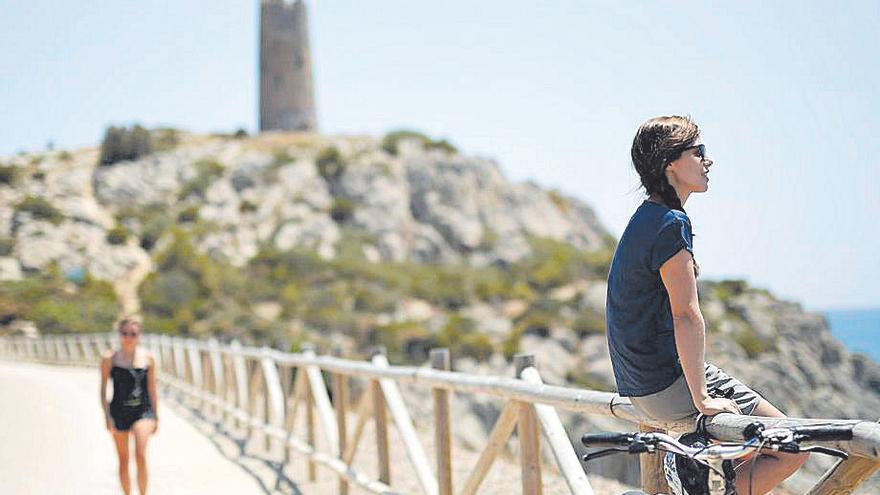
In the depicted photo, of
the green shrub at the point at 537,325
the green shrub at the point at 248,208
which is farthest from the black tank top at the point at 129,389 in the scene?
the green shrub at the point at 248,208

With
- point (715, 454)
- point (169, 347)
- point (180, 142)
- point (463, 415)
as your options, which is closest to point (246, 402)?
point (169, 347)

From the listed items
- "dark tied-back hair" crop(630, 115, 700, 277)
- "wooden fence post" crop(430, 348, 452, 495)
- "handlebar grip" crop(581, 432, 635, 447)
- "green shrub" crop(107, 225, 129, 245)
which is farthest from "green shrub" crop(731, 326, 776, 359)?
"handlebar grip" crop(581, 432, 635, 447)

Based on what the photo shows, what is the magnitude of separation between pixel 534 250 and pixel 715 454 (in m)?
53.3

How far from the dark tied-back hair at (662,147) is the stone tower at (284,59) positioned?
61675 millimetres

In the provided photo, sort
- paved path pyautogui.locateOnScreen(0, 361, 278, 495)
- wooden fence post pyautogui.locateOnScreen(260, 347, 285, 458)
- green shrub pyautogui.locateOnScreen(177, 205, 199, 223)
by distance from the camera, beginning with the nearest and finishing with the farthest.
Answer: paved path pyautogui.locateOnScreen(0, 361, 278, 495)
wooden fence post pyautogui.locateOnScreen(260, 347, 285, 458)
green shrub pyautogui.locateOnScreen(177, 205, 199, 223)

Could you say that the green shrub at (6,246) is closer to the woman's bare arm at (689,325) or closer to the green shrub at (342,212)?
the green shrub at (342,212)

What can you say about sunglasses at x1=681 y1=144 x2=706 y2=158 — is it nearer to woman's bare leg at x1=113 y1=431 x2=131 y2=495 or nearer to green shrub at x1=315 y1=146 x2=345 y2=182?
woman's bare leg at x1=113 y1=431 x2=131 y2=495

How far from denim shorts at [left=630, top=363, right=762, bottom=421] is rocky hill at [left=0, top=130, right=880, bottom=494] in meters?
18.0

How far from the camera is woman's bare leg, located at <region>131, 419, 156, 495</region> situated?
7090 mm

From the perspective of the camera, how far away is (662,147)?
9.86 feet

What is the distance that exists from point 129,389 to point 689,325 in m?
5.45

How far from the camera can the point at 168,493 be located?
27.9 feet

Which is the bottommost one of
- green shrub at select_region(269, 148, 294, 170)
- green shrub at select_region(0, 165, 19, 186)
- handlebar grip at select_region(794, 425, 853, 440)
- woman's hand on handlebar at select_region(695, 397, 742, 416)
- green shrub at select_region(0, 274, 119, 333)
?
green shrub at select_region(0, 274, 119, 333)

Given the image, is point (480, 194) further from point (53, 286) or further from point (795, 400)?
point (795, 400)
